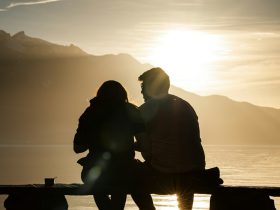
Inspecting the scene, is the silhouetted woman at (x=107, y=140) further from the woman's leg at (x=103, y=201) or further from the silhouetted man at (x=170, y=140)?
the silhouetted man at (x=170, y=140)

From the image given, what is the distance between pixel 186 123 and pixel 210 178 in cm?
90

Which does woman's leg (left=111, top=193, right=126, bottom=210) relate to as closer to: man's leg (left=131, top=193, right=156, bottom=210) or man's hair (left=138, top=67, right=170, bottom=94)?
man's leg (left=131, top=193, right=156, bottom=210)

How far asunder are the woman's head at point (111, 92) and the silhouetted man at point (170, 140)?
60 centimetres

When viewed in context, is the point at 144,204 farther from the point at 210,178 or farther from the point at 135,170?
the point at 210,178

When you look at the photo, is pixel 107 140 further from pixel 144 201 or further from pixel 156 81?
pixel 156 81

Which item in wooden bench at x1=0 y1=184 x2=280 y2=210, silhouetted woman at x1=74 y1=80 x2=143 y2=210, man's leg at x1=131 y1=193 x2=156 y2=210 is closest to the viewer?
silhouetted woman at x1=74 y1=80 x2=143 y2=210

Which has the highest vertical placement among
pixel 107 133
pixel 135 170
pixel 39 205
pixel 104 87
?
pixel 104 87

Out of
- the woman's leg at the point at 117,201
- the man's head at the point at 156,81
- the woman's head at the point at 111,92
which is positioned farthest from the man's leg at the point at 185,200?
the woman's head at the point at 111,92

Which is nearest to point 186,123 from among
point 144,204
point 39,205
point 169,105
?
point 169,105

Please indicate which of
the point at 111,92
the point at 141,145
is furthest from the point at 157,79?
the point at 141,145

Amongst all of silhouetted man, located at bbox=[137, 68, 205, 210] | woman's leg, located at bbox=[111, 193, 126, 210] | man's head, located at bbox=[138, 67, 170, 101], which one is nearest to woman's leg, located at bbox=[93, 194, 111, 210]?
woman's leg, located at bbox=[111, 193, 126, 210]

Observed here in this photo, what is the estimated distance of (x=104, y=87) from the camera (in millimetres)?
7039

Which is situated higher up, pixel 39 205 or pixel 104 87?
pixel 104 87

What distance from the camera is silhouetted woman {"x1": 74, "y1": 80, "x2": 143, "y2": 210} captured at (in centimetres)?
702
